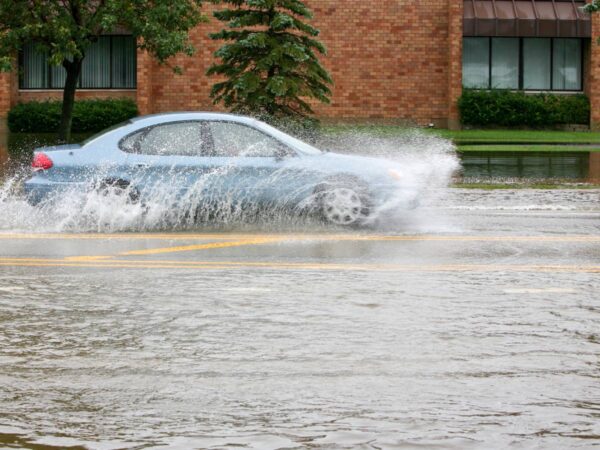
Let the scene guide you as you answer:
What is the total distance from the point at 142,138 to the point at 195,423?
9.33 meters

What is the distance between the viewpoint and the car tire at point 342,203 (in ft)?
47.7

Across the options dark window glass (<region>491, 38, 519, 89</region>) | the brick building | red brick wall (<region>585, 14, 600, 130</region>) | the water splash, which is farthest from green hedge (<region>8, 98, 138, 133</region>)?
the water splash

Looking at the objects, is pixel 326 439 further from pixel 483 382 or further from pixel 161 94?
pixel 161 94

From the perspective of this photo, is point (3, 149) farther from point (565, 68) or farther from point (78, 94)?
point (565, 68)

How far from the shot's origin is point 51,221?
47.8 ft

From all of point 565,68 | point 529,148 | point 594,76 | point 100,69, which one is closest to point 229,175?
point 529,148

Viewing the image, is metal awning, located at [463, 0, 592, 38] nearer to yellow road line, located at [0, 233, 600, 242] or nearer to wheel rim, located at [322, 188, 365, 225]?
wheel rim, located at [322, 188, 365, 225]

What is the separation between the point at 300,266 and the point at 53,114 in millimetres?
33249

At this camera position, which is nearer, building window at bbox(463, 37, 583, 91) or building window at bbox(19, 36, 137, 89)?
building window at bbox(19, 36, 137, 89)

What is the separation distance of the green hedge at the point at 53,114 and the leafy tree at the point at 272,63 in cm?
949

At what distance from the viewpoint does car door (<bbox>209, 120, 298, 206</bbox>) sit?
14.5m

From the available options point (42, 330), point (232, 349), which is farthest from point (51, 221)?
point (232, 349)

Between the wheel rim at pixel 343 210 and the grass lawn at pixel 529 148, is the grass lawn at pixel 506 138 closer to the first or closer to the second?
the grass lawn at pixel 529 148

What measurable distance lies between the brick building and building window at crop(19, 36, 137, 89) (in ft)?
0.12
